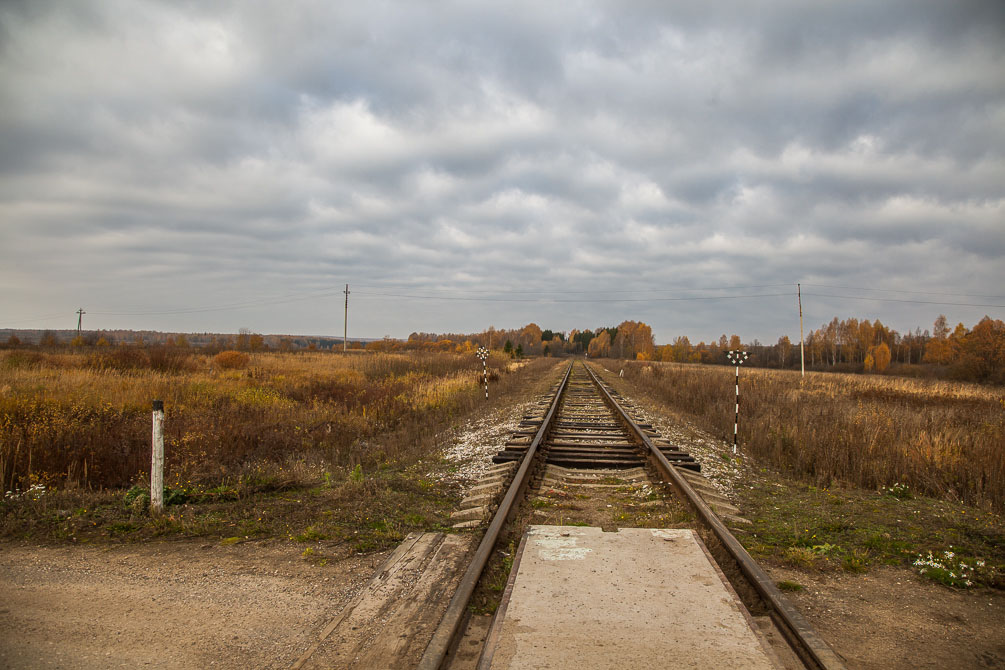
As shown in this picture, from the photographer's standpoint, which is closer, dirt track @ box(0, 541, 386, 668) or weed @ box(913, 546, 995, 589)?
dirt track @ box(0, 541, 386, 668)

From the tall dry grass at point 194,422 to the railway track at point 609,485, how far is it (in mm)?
2609

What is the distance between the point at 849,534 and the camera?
16.7ft

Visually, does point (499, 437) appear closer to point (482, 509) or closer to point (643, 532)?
point (482, 509)

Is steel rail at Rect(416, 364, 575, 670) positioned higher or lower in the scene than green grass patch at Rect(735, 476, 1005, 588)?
higher

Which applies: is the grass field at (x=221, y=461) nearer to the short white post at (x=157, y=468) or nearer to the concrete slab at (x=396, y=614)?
the short white post at (x=157, y=468)

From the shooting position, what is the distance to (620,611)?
3.24 meters

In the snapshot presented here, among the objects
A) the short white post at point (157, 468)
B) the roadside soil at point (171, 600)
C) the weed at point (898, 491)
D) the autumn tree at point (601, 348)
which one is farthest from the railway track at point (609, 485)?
the autumn tree at point (601, 348)

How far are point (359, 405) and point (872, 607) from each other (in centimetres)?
1191

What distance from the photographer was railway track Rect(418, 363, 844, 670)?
2.93m

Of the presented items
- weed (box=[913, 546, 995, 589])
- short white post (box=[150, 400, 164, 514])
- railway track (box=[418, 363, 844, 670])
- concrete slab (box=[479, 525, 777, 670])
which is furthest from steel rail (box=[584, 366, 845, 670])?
short white post (box=[150, 400, 164, 514])

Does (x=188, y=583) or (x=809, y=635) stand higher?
(x=809, y=635)

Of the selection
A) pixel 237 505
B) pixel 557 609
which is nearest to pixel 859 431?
pixel 557 609

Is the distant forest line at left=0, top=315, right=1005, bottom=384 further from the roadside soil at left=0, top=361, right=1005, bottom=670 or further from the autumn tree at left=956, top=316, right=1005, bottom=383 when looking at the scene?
the roadside soil at left=0, top=361, right=1005, bottom=670

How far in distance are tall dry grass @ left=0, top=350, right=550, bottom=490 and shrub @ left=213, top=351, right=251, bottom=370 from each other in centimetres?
506
